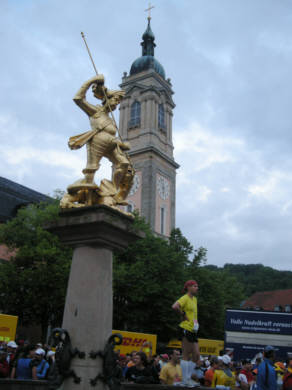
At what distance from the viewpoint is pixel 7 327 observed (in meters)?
17.6

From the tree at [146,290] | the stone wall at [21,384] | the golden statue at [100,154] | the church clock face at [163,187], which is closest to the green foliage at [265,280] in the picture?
the church clock face at [163,187]

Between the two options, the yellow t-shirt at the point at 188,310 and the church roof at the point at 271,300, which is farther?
the church roof at the point at 271,300

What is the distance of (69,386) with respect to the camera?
20.2 feet

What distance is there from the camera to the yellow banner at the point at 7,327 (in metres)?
17.4

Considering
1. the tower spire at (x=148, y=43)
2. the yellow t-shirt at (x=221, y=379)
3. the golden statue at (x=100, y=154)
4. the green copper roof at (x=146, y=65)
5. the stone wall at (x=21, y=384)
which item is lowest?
the stone wall at (x=21, y=384)

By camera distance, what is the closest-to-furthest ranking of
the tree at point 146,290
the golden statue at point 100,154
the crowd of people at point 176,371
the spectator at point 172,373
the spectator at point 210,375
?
the crowd of people at point 176,371
the golden statue at point 100,154
the spectator at point 172,373
the spectator at point 210,375
the tree at point 146,290

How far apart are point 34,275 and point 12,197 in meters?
20.9

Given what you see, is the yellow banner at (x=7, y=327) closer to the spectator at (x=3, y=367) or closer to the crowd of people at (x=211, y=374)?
the spectator at (x=3, y=367)

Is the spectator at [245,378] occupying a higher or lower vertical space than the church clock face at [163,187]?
lower

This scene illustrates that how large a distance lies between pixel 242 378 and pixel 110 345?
16.2 feet

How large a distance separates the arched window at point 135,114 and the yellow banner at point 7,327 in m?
43.3

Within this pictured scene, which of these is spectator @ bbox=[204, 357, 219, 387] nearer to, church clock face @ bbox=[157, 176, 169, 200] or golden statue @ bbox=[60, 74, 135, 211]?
golden statue @ bbox=[60, 74, 135, 211]

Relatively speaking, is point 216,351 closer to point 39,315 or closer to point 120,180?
point 39,315

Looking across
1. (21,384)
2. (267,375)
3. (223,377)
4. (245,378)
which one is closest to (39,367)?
(21,384)
